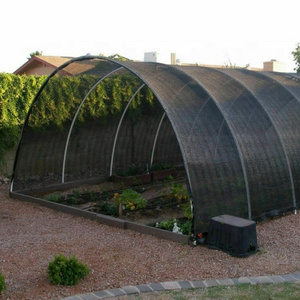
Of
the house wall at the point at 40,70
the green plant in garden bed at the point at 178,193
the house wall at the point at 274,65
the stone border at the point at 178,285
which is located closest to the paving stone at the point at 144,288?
the stone border at the point at 178,285

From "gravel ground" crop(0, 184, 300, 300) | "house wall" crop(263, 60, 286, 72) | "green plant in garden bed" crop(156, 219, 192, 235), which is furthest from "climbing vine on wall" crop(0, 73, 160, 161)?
"house wall" crop(263, 60, 286, 72)

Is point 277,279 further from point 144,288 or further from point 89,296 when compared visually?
point 89,296

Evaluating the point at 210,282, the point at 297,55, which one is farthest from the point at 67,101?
the point at 297,55

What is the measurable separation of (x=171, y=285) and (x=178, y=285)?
8 centimetres

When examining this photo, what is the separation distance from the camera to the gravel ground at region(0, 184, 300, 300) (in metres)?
5.72

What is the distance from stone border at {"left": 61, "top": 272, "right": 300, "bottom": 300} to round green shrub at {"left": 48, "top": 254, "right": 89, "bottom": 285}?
32 cm

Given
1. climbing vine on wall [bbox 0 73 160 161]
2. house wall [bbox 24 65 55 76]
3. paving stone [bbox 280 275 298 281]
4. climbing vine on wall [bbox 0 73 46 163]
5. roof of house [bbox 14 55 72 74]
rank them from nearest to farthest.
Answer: paving stone [bbox 280 275 298 281] → climbing vine on wall [bbox 0 73 160 161] → climbing vine on wall [bbox 0 73 46 163] → roof of house [bbox 14 55 72 74] → house wall [bbox 24 65 55 76]

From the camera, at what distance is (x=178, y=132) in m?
7.47

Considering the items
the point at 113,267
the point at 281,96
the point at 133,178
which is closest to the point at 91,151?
the point at 133,178

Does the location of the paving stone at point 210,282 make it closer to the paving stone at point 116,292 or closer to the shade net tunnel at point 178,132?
the paving stone at point 116,292

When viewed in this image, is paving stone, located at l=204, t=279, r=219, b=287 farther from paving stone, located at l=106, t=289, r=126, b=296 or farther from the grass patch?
paving stone, located at l=106, t=289, r=126, b=296

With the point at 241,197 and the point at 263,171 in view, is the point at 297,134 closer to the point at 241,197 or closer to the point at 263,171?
the point at 263,171

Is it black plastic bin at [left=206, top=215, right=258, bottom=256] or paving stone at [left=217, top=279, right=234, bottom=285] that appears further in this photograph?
black plastic bin at [left=206, top=215, right=258, bottom=256]

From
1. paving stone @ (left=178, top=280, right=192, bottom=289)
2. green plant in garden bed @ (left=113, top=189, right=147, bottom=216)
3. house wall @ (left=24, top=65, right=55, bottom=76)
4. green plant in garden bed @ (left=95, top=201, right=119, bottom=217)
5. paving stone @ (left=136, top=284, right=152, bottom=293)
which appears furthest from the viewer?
house wall @ (left=24, top=65, right=55, bottom=76)
